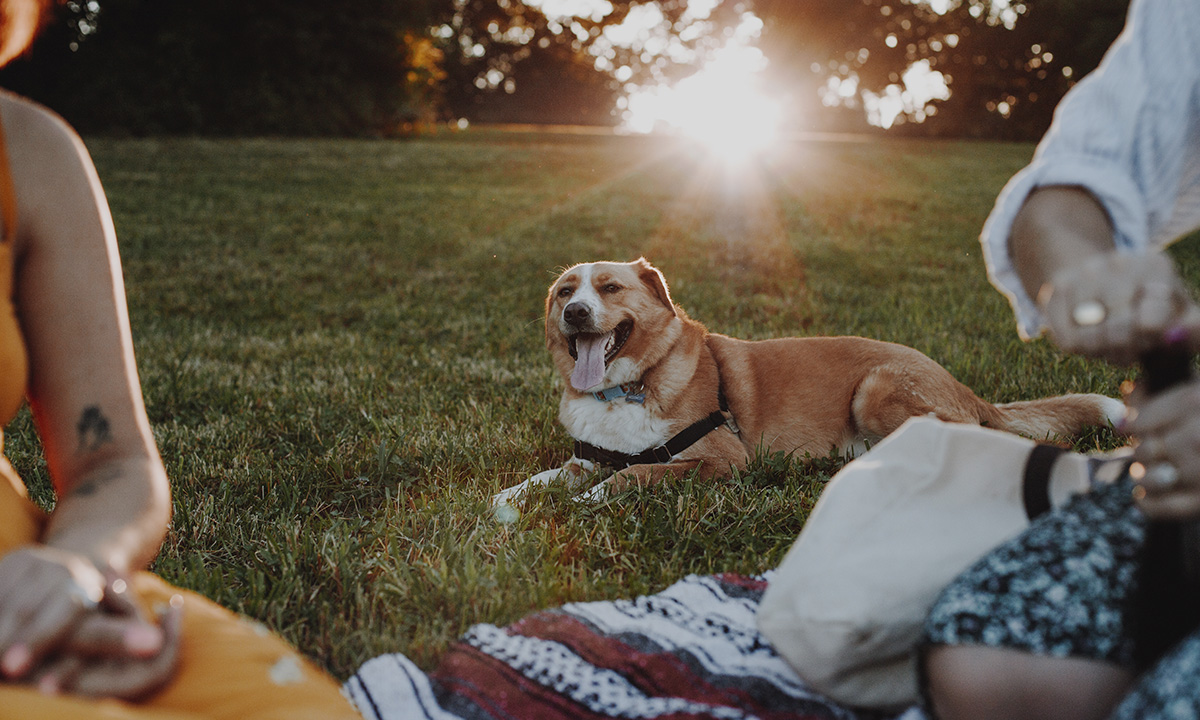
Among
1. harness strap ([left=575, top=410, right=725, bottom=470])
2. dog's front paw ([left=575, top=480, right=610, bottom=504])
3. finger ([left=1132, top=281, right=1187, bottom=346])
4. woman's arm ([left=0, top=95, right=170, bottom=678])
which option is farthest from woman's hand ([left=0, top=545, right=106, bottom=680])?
harness strap ([left=575, top=410, right=725, bottom=470])

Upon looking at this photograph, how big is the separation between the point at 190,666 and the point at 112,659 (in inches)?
4.2

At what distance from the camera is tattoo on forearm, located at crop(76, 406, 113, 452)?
124cm

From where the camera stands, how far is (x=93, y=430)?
1247 mm

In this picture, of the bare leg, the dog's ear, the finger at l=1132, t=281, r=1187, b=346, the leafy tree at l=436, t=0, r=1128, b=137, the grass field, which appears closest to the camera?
the finger at l=1132, t=281, r=1187, b=346

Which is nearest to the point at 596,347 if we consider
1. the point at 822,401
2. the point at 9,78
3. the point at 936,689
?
the point at 822,401

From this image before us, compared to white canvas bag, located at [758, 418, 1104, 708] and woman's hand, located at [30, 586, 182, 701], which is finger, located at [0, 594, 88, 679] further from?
white canvas bag, located at [758, 418, 1104, 708]

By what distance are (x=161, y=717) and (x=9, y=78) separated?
26.2 meters

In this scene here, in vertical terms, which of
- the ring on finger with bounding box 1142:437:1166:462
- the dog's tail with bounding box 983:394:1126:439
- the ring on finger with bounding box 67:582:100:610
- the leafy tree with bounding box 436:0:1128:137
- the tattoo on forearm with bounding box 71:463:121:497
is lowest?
the dog's tail with bounding box 983:394:1126:439

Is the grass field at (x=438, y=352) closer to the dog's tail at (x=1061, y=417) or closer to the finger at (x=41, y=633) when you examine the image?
the dog's tail at (x=1061, y=417)

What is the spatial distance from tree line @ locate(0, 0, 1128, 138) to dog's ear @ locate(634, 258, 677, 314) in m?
13.7

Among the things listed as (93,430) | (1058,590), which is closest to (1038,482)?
(1058,590)

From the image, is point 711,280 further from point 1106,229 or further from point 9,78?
point 9,78

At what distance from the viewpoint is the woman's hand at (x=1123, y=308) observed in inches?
34.3

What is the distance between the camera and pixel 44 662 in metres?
0.94
